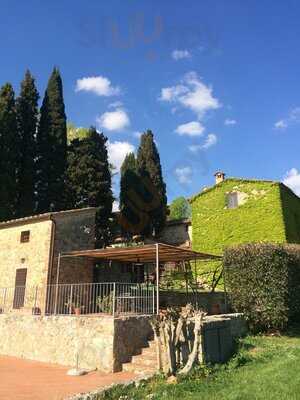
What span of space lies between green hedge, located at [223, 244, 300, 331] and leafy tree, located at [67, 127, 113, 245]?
14.9m

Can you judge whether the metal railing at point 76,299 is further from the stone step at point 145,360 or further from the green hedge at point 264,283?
the green hedge at point 264,283

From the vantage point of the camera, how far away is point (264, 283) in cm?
1516

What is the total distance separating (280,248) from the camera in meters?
15.6

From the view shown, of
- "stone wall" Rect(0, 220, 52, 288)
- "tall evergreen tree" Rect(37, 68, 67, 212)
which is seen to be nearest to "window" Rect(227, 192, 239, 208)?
"tall evergreen tree" Rect(37, 68, 67, 212)

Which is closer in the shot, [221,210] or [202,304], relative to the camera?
[202,304]

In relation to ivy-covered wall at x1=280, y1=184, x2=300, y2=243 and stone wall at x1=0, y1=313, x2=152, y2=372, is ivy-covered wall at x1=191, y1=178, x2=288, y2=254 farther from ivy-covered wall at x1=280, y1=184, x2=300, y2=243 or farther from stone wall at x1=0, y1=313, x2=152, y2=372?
stone wall at x1=0, y1=313, x2=152, y2=372

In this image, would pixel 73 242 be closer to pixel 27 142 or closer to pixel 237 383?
pixel 237 383

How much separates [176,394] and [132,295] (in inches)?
266

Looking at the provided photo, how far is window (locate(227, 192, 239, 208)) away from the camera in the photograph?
27.4m

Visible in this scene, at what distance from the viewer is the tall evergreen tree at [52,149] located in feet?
95.1

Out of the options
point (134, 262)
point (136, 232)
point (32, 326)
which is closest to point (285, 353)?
point (32, 326)

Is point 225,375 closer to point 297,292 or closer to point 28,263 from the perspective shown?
point 297,292

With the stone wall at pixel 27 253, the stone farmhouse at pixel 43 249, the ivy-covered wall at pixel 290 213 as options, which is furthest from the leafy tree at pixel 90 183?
the ivy-covered wall at pixel 290 213

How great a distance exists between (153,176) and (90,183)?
1019 centimetres
